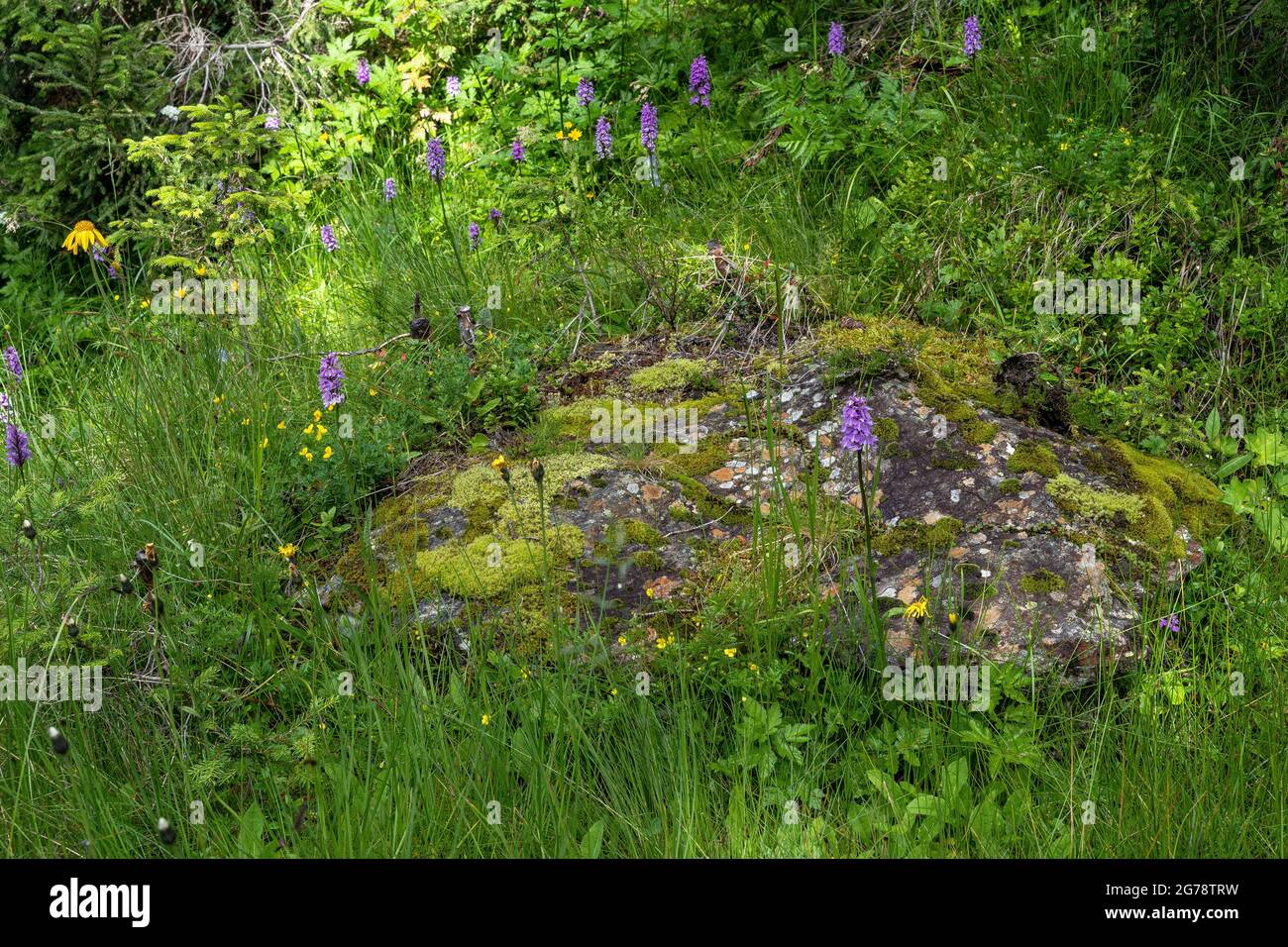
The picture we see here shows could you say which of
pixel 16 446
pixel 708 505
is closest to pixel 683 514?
pixel 708 505

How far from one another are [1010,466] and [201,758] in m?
2.66

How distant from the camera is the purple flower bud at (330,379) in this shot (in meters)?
3.88

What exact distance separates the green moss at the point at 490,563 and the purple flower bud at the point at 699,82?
2869mm

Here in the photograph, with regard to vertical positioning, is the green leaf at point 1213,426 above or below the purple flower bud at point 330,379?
below

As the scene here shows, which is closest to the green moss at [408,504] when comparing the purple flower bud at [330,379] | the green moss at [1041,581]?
the purple flower bud at [330,379]

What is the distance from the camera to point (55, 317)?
6301 mm

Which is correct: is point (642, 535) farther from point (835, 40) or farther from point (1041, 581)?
point (835, 40)

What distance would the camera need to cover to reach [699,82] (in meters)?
5.44

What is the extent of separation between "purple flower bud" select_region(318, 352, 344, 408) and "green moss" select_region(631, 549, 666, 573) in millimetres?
1295

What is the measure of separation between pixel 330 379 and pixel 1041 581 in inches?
99.7

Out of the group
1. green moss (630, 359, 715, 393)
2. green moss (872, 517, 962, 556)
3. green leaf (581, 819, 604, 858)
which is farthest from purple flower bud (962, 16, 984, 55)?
green leaf (581, 819, 604, 858)

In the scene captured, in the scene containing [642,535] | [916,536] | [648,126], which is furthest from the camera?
[648,126]

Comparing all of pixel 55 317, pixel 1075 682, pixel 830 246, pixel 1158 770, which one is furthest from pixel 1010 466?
pixel 55 317

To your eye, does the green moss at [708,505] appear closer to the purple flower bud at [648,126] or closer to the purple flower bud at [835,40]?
the purple flower bud at [648,126]
